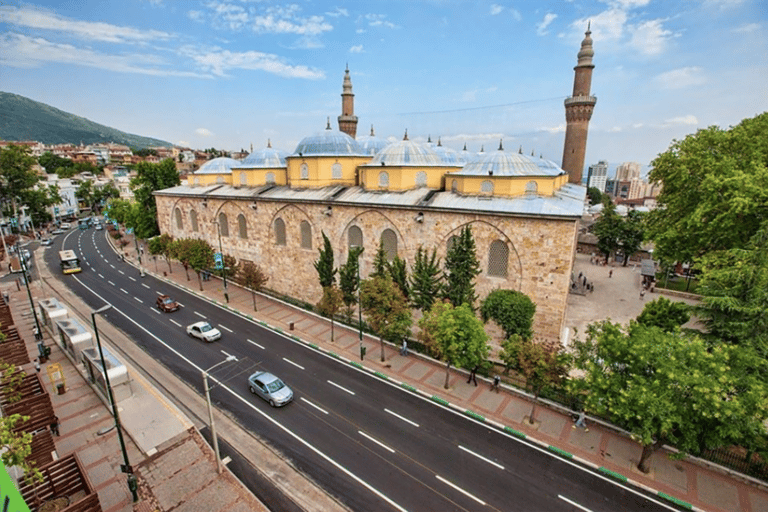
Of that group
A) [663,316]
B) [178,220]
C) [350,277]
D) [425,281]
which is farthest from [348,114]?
[663,316]

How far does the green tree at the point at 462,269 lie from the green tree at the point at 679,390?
33.1 feet

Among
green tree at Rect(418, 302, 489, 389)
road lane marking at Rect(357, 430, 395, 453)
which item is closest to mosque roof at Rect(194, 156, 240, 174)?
green tree at Rect(418, 302, 489, 389)

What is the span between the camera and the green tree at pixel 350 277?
2868 cm

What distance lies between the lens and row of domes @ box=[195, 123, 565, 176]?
86.5ft

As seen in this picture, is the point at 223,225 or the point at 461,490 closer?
the point at 461,490

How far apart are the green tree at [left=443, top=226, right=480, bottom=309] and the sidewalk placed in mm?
4697

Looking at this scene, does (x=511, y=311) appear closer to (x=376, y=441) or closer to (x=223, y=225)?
(x=376, y=441)

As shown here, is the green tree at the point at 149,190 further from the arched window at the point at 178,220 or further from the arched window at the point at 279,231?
the arched window at the point at 279,231

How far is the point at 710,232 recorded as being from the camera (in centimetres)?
2144

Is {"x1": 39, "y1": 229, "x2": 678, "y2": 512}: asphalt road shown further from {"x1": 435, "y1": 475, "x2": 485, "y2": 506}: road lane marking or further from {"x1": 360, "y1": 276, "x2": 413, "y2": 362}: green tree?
{"x1": 360, "y1": 276, "x2": 413, "y2": 362}: green tree

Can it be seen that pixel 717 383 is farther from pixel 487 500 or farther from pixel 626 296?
pixel 626 296

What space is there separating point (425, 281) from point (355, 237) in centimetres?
762

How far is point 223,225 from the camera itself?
3962 cm

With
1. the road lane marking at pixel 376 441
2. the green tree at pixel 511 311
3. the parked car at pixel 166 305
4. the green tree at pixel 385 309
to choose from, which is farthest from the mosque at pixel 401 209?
the road lane marking at pixel 376 441
